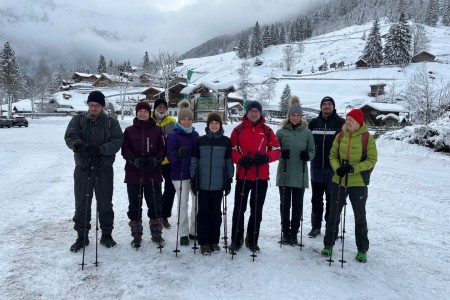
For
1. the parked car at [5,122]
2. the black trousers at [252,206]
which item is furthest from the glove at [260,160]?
the parked car at [5,122]

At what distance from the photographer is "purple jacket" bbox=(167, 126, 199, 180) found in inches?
190

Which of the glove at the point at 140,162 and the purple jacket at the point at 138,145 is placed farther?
the purple jacket at the point at 138,145

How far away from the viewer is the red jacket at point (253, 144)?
4691 mm

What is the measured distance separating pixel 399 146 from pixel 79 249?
17.5m

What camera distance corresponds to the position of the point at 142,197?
197 inches

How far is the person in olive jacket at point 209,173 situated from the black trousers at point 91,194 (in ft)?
4.44

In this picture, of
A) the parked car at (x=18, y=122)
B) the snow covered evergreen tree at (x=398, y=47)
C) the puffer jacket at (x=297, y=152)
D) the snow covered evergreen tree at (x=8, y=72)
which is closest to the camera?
the puffer jacket at (x=297, y=152)

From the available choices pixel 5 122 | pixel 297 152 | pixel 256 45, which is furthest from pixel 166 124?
pixel 256 45

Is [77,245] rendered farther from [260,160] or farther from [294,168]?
[294,168]

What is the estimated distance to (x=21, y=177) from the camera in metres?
9.57

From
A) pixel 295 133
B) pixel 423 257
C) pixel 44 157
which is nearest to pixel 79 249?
pixel 295 133

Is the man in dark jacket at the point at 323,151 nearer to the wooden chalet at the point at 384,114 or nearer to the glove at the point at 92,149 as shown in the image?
the glove at the point at 92,149

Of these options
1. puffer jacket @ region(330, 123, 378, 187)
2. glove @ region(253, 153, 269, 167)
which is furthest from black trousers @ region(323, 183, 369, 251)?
glove @ region(253, 153, 269, 167)

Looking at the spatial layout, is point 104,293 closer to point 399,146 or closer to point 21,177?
point 21,177
